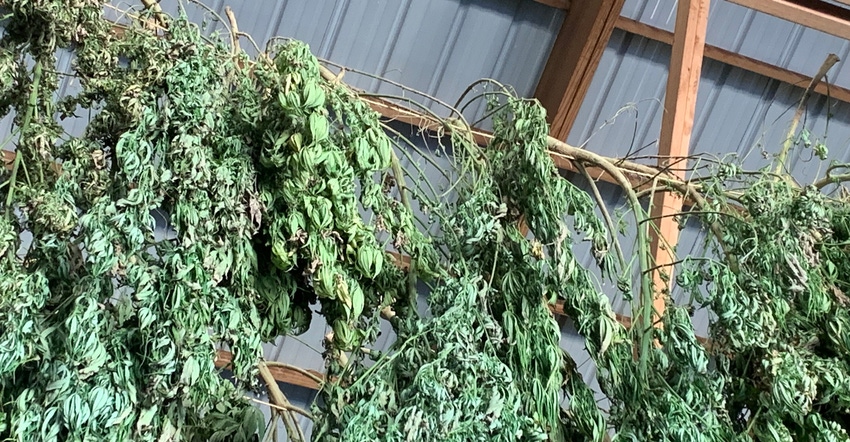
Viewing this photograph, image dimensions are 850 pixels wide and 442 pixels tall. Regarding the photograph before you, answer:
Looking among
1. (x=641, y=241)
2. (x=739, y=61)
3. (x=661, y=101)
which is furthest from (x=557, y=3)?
(x=641, y=241)

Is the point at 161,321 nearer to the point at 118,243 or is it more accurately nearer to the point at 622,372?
the point at 118,243

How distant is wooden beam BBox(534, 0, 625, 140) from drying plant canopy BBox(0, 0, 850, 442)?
1.88 metres

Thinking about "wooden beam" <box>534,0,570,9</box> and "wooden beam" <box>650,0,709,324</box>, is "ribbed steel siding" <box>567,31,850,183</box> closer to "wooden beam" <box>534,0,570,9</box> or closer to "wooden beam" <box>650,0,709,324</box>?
"wooden beam" <box>534,0,570,9</box>

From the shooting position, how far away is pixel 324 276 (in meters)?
1.56

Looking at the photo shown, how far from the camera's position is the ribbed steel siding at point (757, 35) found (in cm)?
398

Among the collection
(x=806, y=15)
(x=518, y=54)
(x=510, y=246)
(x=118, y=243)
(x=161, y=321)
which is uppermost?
(x=806, y=15)

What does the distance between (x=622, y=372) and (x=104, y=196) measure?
4.51ft

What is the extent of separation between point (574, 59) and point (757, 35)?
127 cm

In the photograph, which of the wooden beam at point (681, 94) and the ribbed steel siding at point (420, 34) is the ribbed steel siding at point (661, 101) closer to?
the ribbed steel siding at point (420, 34)

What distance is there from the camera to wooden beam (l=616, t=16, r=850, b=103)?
3955 mm

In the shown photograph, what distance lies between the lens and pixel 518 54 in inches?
159

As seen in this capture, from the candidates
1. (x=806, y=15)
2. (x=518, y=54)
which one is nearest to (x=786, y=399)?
(x=806, y=15)

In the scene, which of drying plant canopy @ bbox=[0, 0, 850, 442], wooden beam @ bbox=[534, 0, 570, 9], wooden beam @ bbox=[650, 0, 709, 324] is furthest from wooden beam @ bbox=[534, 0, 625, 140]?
drying plant canopy @ bbox=[0, 0, 850, 442]

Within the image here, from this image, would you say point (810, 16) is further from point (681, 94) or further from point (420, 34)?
point (420, 34)
